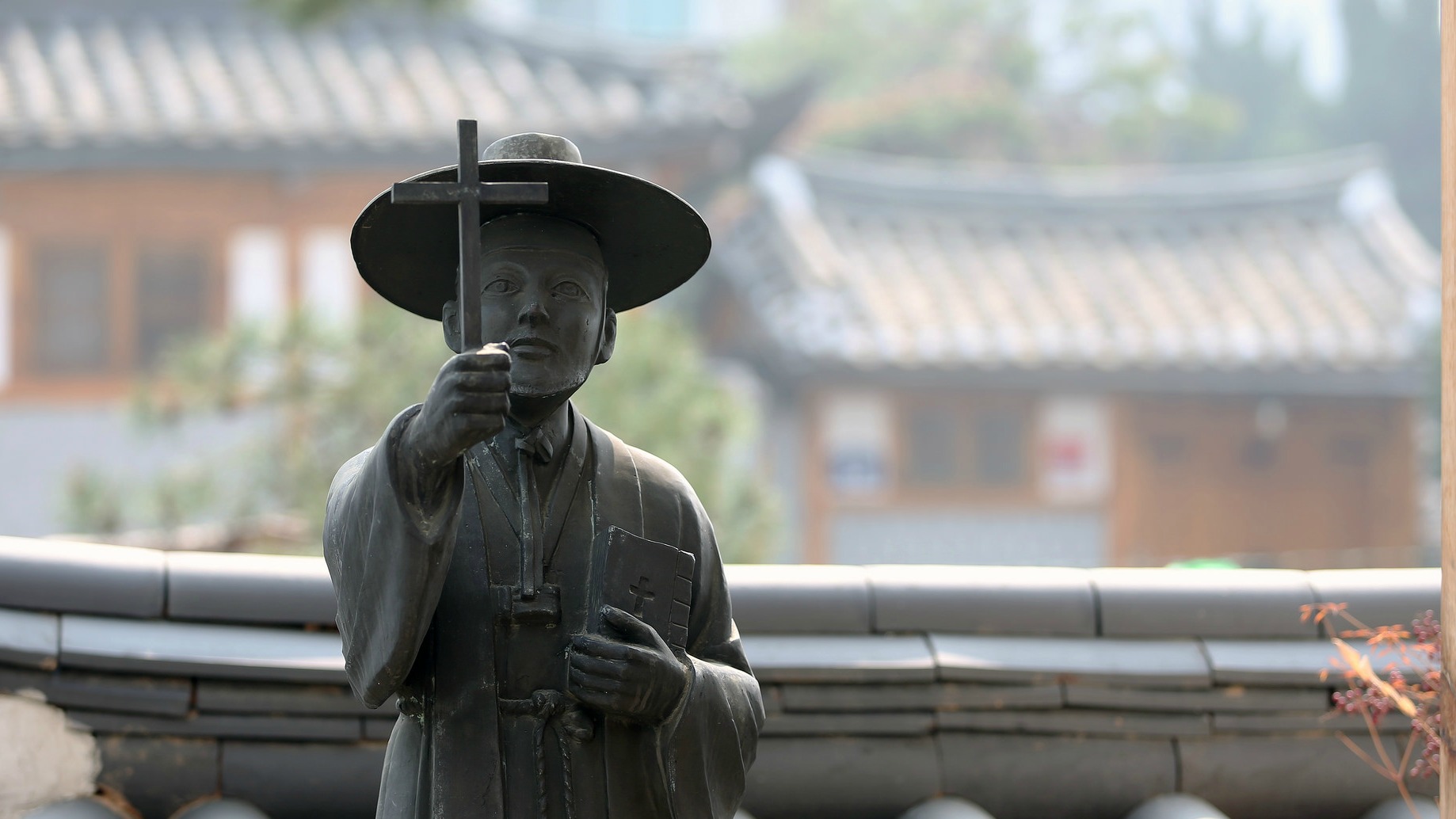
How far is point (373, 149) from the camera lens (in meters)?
9.79

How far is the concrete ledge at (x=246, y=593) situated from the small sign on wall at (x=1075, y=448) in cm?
934

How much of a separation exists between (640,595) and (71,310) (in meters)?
8.89

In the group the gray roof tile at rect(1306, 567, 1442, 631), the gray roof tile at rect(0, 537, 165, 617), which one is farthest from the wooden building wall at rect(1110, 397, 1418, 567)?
the gray roof tile at rect(0, 537, 165, 617)

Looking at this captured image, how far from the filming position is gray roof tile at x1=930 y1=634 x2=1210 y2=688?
314 cm

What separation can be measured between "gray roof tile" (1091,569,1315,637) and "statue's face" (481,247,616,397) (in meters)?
1.56

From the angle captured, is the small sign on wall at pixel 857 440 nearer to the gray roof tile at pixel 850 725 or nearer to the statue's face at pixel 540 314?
the gray roof tile at pixel 850 725

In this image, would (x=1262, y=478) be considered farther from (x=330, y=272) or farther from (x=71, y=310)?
(x=71, y=310)

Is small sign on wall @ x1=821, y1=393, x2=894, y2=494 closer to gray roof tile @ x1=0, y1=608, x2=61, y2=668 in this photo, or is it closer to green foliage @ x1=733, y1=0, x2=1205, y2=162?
gray roof tile @ x1=0, y1=608, x2=61, y2=668

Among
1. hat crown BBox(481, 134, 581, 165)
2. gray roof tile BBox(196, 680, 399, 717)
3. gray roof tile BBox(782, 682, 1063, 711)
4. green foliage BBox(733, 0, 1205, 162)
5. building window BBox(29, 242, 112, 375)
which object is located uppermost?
green foliage BBox(733, 0, 1205, 162)

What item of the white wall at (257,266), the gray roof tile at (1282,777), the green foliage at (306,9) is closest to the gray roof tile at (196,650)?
the gray roof tile at (1282,777)

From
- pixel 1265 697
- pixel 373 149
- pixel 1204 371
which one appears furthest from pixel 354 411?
pixel 1204 371

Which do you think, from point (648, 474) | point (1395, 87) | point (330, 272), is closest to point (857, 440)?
point (330, 272)

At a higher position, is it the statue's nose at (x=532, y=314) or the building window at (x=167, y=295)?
the building window at (x=167, y=295)

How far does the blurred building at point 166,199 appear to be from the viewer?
9.71 metres
